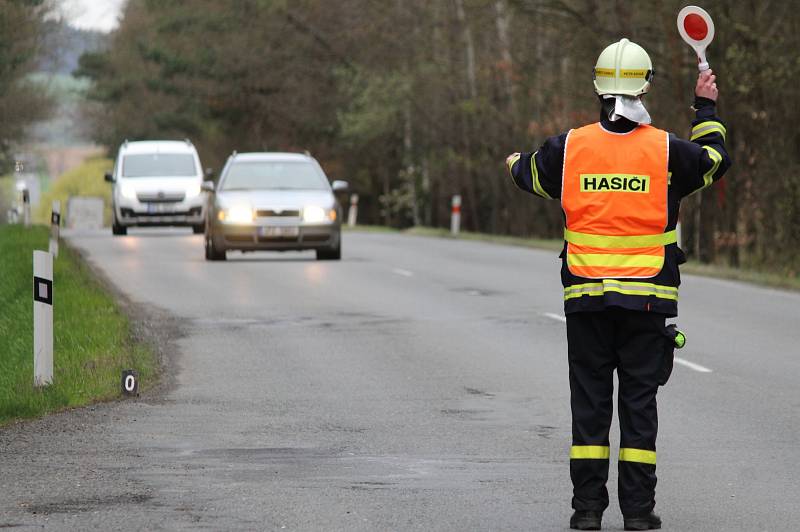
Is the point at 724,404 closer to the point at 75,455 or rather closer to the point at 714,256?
the point at 75,455

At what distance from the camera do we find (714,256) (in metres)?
31.7

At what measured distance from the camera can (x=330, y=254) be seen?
2769 cm

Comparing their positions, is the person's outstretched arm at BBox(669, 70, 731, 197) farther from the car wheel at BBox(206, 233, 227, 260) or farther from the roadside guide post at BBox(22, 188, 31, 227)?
the roadside guide post at BBox(22, 188, 31, 227)

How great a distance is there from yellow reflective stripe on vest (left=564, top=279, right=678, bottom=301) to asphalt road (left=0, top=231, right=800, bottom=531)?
0.98 metres

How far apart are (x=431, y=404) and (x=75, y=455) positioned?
→ 3.04 m

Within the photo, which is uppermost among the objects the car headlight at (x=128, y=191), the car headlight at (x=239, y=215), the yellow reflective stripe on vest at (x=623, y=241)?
the yellow reflective stripe on vest at (x=623, y=241)

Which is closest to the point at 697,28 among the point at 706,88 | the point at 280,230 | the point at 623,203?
the point at 706,88

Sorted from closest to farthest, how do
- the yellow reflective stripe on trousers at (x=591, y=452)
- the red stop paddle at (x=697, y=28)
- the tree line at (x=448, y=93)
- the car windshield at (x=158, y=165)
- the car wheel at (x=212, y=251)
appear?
the yellow reflective stripe on trousers at (x=591, y=452) → the red stop paddle at (x=697, y=28) → the car wheel at (x=212, y=251) → the tree line at (x=448, y=93) → the car windshield at (x=158, y=165)

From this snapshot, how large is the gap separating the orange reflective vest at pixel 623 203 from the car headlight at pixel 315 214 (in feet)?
62.7

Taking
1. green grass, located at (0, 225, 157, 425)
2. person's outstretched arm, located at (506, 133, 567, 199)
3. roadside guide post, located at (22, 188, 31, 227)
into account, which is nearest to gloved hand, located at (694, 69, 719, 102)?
person's outstretched arm, located at (506, 133, 567, 199)

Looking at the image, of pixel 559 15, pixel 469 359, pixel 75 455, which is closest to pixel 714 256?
pixel 559 15

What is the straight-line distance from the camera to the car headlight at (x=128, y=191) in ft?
117

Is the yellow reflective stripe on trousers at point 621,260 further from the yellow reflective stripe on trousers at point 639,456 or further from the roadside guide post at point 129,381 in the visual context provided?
the roadside guide post at point 129,381

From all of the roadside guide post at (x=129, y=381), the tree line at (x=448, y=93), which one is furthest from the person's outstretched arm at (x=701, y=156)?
the tree line at (x=448, y=93)
